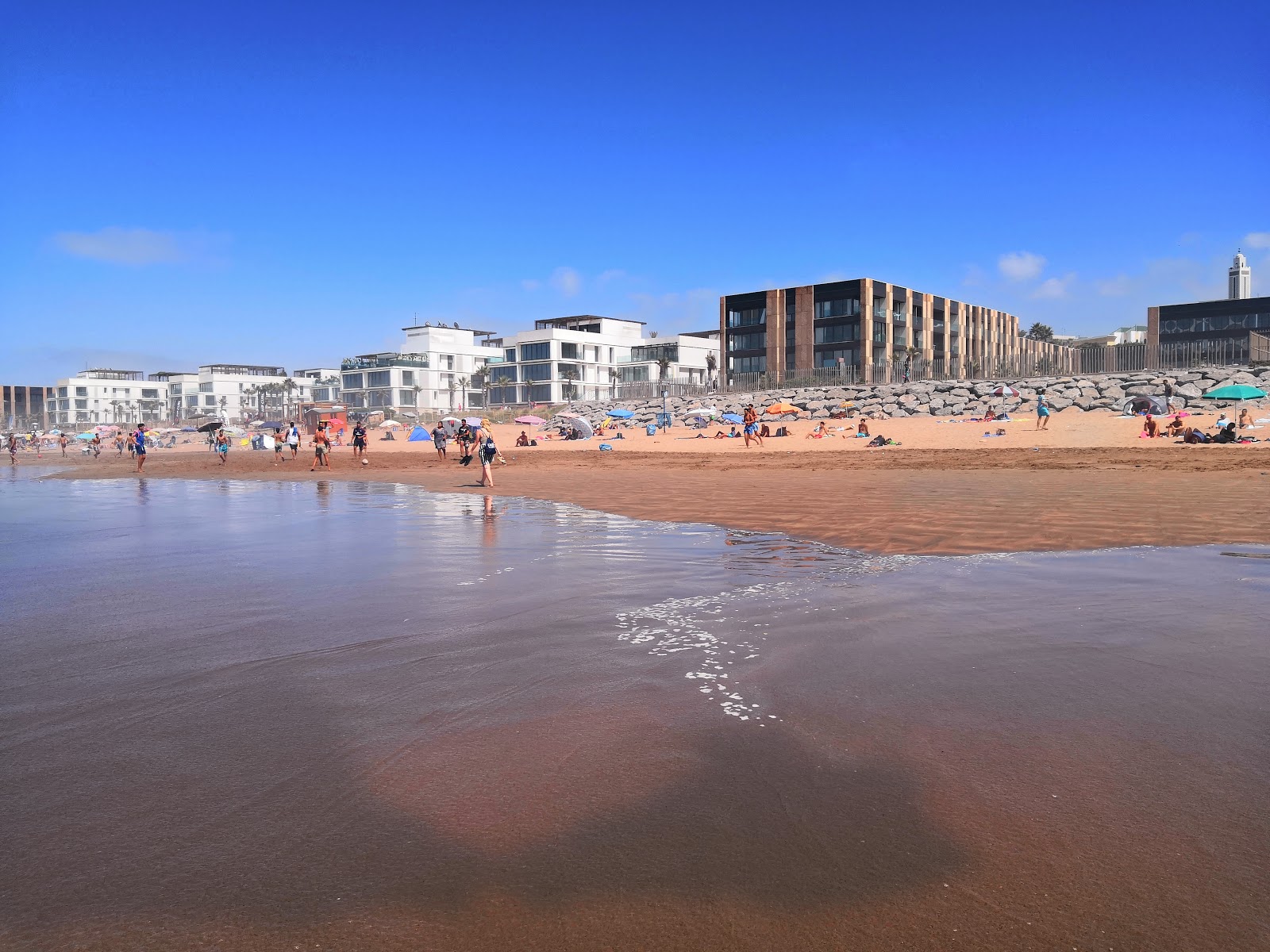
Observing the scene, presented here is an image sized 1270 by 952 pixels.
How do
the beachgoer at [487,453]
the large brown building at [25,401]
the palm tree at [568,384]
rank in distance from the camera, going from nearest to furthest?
the beachgoer at [487,453]
the palm tree at [568,384]
the large brown building at [25,401]

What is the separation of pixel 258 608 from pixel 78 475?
33615mm

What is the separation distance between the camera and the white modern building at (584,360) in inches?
4080

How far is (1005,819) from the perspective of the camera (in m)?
3.52

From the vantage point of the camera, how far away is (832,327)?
7706cm

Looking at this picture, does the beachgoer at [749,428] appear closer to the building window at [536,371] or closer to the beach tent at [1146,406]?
the beach tent at [1146,406]

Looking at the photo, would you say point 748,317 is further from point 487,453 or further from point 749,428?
point 487,453

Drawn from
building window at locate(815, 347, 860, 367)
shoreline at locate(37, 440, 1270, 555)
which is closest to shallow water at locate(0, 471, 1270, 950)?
shoreline at locate(37, 440, 1270, 555)

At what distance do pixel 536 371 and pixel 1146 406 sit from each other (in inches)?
3096

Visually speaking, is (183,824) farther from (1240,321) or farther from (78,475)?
(1240,321)

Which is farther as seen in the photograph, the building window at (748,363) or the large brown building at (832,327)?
the building window at (748,363)

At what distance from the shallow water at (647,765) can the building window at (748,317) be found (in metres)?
73.5

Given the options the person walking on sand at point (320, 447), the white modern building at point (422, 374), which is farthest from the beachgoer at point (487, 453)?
the white modern building at point (422, 374)

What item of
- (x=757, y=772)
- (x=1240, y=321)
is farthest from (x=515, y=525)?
(x=1240, y=321)

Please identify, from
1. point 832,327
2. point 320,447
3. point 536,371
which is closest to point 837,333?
point 832,327
